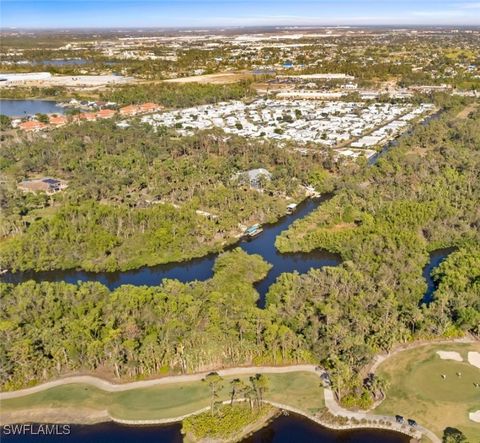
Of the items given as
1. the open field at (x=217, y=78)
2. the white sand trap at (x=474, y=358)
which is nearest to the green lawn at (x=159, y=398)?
the white sand trap at (x=474, y=358)

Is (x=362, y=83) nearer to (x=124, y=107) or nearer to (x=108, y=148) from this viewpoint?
(x=124, y=107)

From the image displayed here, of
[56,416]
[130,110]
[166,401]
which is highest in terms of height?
[130,110]

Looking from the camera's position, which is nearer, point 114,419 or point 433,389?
point 114,419

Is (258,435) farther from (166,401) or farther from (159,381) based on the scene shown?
(159,381)

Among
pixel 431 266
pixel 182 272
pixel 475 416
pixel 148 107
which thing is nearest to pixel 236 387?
pixel 475 416

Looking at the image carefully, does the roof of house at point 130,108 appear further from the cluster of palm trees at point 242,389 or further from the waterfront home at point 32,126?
the cluster of palm trees at point 242,389

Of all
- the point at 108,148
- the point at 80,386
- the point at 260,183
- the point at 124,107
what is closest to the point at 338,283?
the point at 80,386

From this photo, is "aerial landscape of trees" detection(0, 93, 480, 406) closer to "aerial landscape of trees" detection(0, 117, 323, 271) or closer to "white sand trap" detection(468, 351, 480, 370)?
"aerial landscape of trees" detection(0, 117, 323, 271)

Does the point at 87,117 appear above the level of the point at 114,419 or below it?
above
